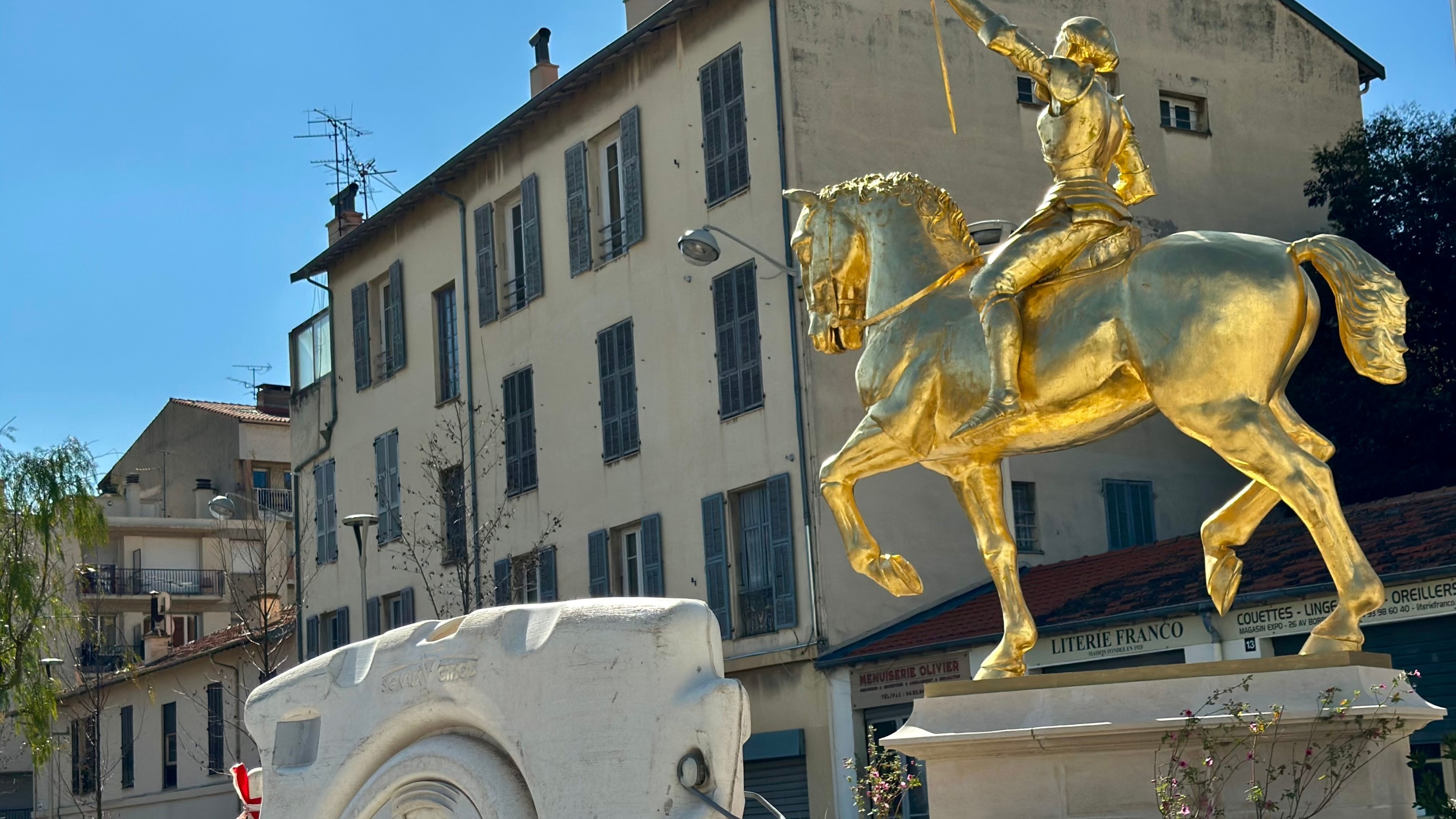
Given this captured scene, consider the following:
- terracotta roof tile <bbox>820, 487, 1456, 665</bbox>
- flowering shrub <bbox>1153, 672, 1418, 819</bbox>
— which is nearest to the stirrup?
flowering shrub <bbox>1153, 672, 1418, 819</bbox>

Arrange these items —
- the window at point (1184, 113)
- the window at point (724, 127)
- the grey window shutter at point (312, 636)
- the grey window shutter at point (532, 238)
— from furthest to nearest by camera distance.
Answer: the grey window shutter at point (312, 636), the grey window shutter at point (532, 238), the window at point (1184, 113), the window at point (724, 127)

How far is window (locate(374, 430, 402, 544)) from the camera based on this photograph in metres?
29.8

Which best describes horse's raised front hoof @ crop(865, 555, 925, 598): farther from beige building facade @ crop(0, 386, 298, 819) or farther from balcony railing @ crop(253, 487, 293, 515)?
balcony railing @ crop(253, 487, 293, 515)

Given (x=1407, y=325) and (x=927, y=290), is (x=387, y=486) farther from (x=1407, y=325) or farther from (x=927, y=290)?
(x=927, y=290)

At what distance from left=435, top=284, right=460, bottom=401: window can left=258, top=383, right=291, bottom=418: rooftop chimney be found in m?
25.1

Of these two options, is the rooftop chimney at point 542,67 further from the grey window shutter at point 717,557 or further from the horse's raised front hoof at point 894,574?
the horse's raised front hoof at point 894,574

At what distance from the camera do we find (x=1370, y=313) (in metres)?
7.88

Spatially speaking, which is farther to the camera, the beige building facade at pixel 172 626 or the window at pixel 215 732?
the window at pixel 215 732

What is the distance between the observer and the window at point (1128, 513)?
22.5 metres

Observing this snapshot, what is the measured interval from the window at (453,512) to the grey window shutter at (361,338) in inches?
173

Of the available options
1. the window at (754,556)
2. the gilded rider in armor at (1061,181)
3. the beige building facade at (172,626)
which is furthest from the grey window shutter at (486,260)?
the gilded rider in armor at (1061,181)

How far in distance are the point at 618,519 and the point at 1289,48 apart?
10672 mm

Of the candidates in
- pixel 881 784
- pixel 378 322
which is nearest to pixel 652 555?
pixel 378 322

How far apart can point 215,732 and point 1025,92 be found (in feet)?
75.7
